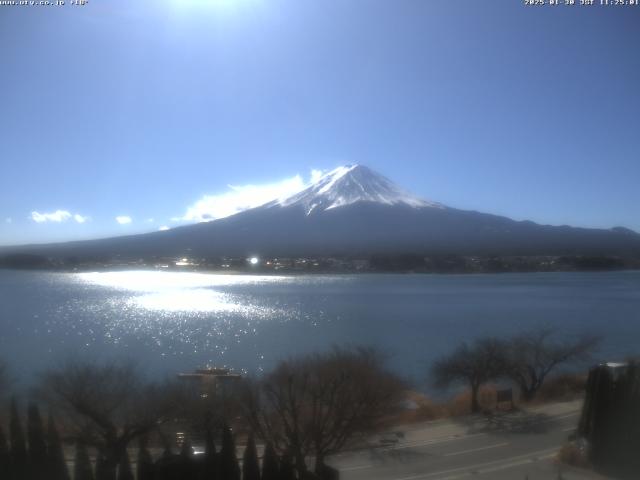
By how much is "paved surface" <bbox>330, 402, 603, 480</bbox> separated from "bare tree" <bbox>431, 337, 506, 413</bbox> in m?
1.40

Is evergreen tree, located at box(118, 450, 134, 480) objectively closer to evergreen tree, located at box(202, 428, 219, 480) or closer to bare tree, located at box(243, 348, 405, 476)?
evergreen tree, located at box(202, 428, 219, 480)

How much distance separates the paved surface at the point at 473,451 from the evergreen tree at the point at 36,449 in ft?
5.88

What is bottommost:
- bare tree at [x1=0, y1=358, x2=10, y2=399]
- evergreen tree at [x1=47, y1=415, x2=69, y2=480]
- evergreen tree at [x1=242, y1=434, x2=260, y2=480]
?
evergreen tree at [x1=242, y1=434, x2=260, y2=480]

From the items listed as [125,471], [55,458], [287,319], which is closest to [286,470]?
[125,471]

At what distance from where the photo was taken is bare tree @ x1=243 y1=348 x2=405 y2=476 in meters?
4.11

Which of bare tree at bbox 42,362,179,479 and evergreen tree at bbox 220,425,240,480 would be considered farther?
bare tree at bbox 42,362,179,479

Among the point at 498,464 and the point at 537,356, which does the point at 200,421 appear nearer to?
the point at 498,464

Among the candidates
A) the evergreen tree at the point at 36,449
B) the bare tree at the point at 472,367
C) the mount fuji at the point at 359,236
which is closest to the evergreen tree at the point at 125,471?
the evergreen tree at the point at 36,449

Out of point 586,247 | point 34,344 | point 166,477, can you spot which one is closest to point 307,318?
point 34,344

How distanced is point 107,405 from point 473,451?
8.57 ft

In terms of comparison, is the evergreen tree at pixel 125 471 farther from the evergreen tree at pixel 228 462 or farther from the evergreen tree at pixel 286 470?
the evergreen tree at pixel 286 470

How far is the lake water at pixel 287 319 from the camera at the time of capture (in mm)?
8016

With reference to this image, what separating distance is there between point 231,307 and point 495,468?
38.2 ft

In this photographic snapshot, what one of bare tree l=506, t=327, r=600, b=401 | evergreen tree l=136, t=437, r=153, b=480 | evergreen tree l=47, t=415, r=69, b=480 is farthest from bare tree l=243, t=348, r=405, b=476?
bare tree l=506, t=327, r=600, b=401
